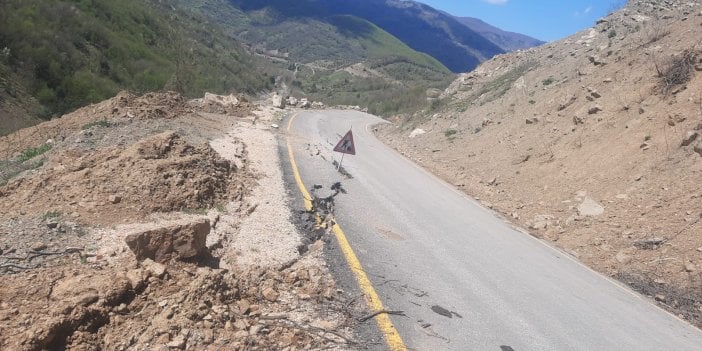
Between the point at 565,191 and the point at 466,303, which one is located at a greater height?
the point at 565,191

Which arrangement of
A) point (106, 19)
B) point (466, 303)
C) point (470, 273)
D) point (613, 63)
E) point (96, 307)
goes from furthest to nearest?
point (106, 19), point (613, 63), point (470, 273), point (466, 303), point (96, 307)

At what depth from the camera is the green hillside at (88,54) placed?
2450 centimetres

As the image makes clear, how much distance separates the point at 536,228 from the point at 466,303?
6907mm

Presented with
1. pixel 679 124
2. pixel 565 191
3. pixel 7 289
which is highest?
pixel 679 124

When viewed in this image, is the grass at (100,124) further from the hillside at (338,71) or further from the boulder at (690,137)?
the hillside at (338,71)

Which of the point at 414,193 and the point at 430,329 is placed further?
→ the point at 414,193

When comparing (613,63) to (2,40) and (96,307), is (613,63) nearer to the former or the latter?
(96,307)

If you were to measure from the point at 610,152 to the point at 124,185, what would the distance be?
40.7ft

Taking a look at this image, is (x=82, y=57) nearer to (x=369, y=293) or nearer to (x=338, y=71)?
(x=369, y=293)

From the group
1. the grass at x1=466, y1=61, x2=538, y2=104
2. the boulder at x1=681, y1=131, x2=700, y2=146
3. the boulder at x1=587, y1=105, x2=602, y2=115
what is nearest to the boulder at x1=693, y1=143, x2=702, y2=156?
the boulder at x1=681, y1=131, x2=700, y2=146

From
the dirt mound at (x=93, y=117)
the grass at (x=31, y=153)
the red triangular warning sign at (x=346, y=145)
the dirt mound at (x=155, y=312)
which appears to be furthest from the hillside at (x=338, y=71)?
the dirt mound at (x=155, y=312)

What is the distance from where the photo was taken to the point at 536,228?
37.0 ft

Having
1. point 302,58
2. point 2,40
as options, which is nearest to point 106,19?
point 2,40

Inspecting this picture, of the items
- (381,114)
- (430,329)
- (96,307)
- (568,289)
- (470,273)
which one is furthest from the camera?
(381,114)
